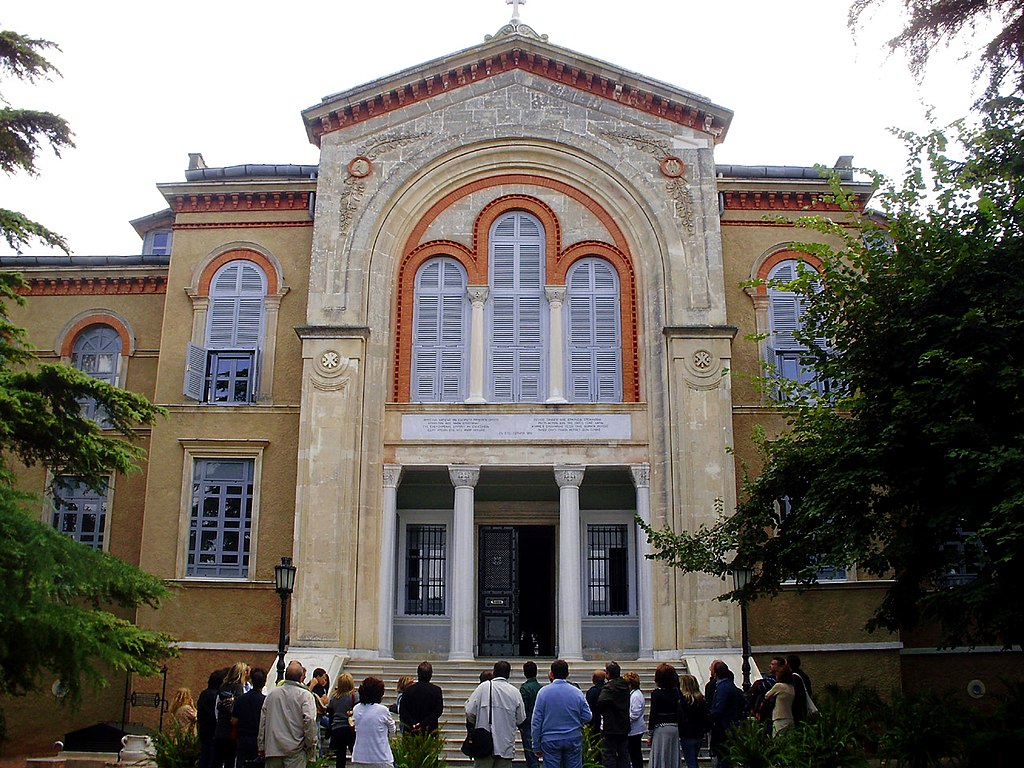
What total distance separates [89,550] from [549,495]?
11.9m

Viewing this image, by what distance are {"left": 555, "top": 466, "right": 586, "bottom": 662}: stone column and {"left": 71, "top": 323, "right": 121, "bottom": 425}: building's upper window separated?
36.5 ft

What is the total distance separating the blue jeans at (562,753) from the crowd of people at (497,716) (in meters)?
0.01

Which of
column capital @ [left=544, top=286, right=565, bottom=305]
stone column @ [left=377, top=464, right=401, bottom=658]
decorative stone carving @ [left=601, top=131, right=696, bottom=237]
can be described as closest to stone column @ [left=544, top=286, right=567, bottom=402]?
column capital @ [left=544, top=286, right=565, bottom=305]

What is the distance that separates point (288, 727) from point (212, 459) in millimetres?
12696

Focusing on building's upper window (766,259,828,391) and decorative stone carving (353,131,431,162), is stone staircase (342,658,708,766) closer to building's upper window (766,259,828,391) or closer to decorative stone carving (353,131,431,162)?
building's upper window (766,259,828,391)

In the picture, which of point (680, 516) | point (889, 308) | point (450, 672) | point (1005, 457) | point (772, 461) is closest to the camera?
point (1005, 457)

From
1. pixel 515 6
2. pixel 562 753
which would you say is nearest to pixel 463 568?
pixel 562 753

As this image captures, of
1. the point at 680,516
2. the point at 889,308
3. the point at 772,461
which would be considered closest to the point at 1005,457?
the point at 889,308

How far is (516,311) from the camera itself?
23.5m

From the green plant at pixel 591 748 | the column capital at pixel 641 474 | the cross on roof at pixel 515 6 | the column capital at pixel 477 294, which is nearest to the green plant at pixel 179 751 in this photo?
the green plant at pixel 591 748

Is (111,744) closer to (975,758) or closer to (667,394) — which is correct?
(667,394)

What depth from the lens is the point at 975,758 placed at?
1262cm

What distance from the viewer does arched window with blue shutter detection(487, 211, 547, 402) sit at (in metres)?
23.1

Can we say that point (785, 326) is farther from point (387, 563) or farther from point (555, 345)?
point (387, 563)
